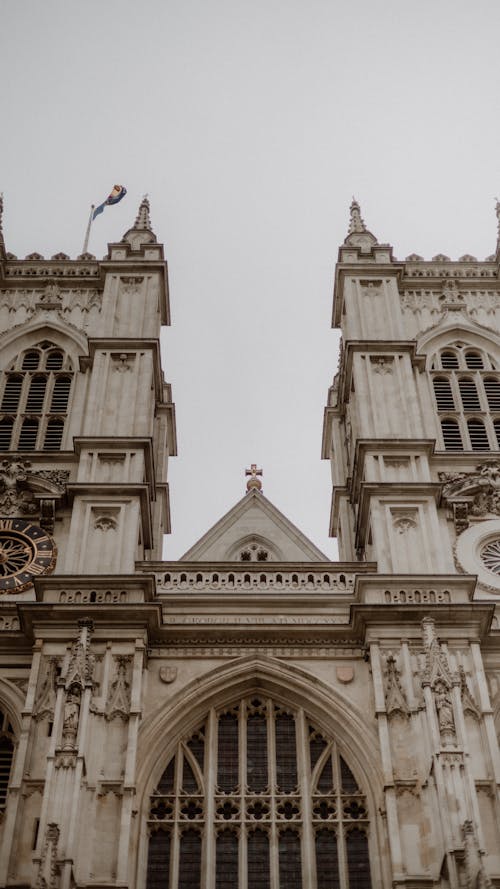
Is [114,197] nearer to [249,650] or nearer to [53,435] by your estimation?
[53,435]

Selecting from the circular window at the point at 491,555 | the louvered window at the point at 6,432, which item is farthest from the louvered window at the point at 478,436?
the louvered window at the point at 6,432

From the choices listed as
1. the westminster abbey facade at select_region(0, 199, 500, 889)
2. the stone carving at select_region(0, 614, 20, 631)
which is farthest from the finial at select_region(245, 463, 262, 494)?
the stone carving at select_region(0, 614, 20, 631)

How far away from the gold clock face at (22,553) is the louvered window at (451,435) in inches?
353

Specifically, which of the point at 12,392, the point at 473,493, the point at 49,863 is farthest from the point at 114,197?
the point at 49,863

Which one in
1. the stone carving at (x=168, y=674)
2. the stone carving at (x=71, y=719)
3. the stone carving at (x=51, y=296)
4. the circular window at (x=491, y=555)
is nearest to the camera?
the stone carving at (x=71, y=719)

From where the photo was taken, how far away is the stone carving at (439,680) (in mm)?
19453

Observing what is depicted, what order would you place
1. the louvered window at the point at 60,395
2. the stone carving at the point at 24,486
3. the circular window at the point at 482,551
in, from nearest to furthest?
the circular window at the point at 482,551 → the stone carving at the point at 24,486 → the louvered window at the point at 60,395

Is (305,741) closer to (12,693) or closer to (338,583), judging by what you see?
(338,583)

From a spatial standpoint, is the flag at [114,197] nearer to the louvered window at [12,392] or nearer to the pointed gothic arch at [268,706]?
the louvered window at [12,392]

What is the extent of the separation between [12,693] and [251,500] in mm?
8832

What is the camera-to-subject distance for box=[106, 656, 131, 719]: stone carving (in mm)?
20500

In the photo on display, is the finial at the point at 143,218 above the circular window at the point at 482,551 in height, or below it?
above

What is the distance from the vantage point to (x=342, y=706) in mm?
21125

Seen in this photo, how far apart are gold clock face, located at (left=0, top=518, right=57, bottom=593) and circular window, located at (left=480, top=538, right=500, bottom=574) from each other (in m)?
8.39
